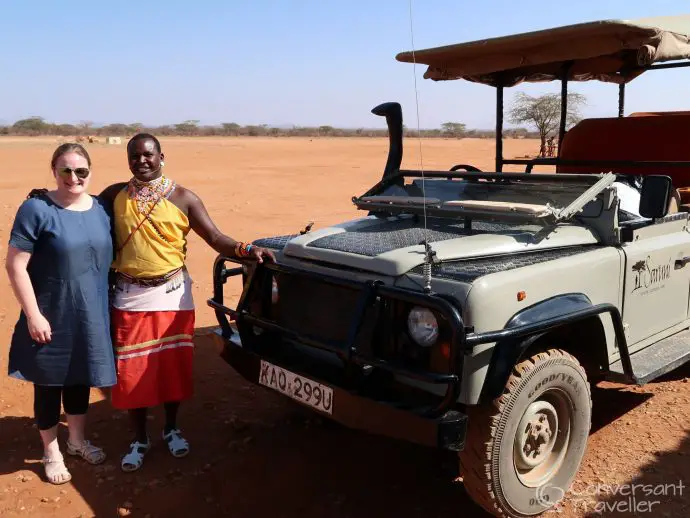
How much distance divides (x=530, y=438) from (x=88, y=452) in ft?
8.22

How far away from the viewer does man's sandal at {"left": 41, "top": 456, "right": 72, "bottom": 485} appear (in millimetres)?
3611

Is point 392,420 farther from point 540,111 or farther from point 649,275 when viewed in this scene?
point 540,111

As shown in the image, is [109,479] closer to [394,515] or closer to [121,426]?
[121,426]

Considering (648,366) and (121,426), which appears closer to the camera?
(648,366)

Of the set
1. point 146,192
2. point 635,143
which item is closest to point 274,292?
point 146,192

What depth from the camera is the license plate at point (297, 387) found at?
318 cm

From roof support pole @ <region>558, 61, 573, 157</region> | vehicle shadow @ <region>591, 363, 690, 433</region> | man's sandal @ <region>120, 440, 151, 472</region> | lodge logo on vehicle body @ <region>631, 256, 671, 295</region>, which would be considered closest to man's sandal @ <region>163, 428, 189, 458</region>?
man's sandal @ <region>120, 440, 151, 472</region>

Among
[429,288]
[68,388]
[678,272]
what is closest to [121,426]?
[68,388]

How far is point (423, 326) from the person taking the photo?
9.84 feet

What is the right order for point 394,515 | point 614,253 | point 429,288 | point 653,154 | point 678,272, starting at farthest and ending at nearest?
point 653,154 < point 678,272 < point 614,253 < point 394,515 < point 429,288

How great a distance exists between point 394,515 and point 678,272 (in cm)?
235

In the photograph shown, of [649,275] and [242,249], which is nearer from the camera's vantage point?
[242,249]

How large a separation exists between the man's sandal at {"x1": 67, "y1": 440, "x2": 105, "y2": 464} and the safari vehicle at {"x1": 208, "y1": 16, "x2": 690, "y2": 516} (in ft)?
3.12

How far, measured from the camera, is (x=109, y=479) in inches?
144
